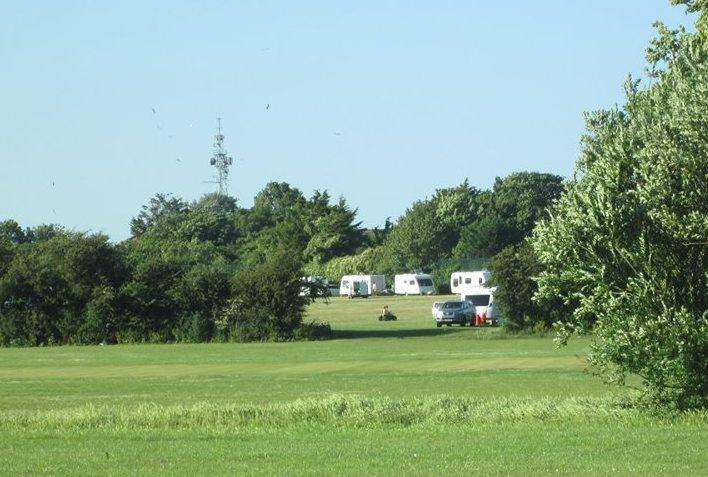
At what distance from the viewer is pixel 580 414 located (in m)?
20.8

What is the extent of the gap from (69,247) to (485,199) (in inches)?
3308

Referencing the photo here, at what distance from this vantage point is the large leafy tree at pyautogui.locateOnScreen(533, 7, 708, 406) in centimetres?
2003

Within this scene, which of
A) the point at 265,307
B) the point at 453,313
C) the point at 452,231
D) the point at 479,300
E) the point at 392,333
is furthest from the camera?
the point at 452,231

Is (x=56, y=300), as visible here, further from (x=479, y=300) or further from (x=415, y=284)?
(x=415, y=284)

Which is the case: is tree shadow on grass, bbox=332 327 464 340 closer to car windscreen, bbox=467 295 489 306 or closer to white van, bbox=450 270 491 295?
car windscreen, bbox=467 295 489 306

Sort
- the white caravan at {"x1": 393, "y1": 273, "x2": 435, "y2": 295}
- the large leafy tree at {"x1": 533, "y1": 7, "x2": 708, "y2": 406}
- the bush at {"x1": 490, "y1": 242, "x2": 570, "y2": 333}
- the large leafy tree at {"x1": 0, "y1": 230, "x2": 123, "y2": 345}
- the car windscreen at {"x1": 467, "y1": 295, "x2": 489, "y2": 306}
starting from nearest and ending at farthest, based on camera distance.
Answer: the large leafy tree at {"x1": 533, "y1": 7, "x2": 708, "y2": 406}, the bush at {"x1": 490, "y1": 242, "x2": 570, "y2": 333}, the large leafy tree at {"x1": 0, "y1": 230, "x2": 123, "y2": 345}, the car windscreen at {"x1": 467, "y1": 295, "x2": 489, "y2": 306}, the white caravan at {"x1": 393, "y1": 273, "x2": 435, "y2": 295}

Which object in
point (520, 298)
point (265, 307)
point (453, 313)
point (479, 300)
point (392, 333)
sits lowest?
point (392, 333)

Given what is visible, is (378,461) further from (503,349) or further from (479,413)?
(503,349)

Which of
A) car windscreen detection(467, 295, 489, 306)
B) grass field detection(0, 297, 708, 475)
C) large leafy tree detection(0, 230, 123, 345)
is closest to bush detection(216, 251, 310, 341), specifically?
large leafy tree detection(0, 230, 123, 345)

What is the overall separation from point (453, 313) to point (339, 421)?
147 feet

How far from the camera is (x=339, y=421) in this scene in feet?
68.9

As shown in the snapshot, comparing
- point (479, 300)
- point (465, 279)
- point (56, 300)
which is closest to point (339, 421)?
point (56, 300)

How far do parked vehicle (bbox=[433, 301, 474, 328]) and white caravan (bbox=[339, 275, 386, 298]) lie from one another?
152ft

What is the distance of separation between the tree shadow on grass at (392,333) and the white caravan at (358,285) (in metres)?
49.2
